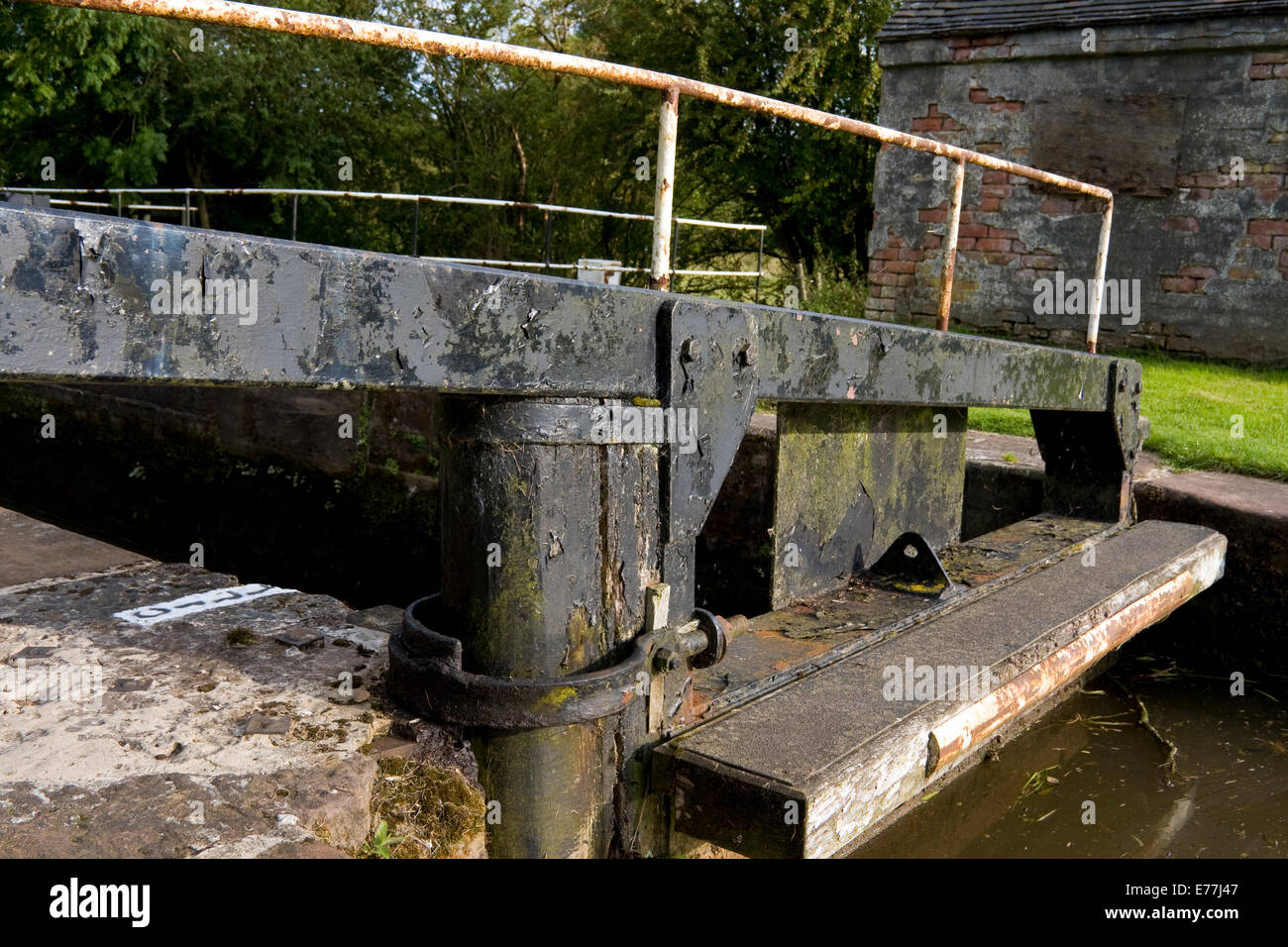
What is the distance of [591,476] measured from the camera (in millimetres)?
2109

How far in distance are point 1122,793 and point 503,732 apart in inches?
115

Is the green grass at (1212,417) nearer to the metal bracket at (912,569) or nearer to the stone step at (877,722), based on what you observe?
the stone step at (877,722)

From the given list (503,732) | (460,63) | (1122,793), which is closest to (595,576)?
(503,732)

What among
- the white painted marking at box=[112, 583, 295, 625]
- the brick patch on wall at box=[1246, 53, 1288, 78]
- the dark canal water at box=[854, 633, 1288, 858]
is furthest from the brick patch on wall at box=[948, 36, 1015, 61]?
the white painted marking at box=[112, 583, 295, 625]

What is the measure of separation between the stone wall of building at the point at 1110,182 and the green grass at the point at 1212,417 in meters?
1.00

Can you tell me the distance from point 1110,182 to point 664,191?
32.8 ft

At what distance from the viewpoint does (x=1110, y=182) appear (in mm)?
11023

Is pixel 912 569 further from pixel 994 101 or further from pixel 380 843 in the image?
pixel 994 101

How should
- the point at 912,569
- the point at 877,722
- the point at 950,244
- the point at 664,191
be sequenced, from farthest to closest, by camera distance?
the point at 950,244, the point at 912,569, the point at 664,191, the point at 877,722

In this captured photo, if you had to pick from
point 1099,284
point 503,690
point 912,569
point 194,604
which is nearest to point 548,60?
point 503,690

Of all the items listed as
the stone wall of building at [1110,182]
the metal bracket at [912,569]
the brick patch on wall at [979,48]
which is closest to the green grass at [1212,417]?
the stone wall of building at [1110,182]

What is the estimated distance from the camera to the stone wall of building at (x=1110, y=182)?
10352 mm

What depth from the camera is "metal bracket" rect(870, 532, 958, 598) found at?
3.35m
